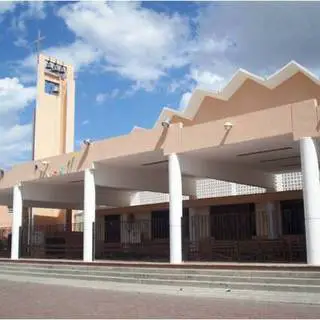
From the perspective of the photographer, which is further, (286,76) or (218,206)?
(218,206)

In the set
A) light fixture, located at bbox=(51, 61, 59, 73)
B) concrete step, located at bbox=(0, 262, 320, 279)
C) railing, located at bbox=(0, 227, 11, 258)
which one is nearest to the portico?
concrete step, located at bbox=(0, 262, 320, 279)

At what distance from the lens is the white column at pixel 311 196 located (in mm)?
12508

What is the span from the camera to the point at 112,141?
17984 mm

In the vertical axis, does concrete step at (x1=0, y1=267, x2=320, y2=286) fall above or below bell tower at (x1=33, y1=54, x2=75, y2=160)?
below

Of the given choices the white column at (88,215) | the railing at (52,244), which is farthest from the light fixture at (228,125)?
the railing at (52,244)

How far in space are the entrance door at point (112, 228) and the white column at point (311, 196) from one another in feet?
52.3

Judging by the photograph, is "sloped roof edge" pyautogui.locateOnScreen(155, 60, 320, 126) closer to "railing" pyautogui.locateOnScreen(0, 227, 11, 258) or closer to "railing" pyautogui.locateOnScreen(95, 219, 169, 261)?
"railing" pyautogui.locateOnScreen(95, 219, 169, 261)

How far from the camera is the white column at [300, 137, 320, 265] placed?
41.0 ft

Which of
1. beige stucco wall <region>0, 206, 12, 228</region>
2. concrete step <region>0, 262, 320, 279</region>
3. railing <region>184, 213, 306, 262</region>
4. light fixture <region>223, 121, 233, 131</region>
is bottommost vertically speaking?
concrete step <region>0, 262, 320, 279</region>

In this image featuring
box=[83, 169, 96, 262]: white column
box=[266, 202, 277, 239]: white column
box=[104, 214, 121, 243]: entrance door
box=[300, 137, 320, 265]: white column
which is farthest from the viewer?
box=[104, 214, 121, 243]: entrance door

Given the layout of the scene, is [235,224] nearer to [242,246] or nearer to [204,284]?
[242,246]

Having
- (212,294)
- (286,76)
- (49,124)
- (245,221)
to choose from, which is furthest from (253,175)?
(49,124)

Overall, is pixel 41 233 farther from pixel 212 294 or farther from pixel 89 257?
pixel 212 294

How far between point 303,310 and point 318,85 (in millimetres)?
7598
